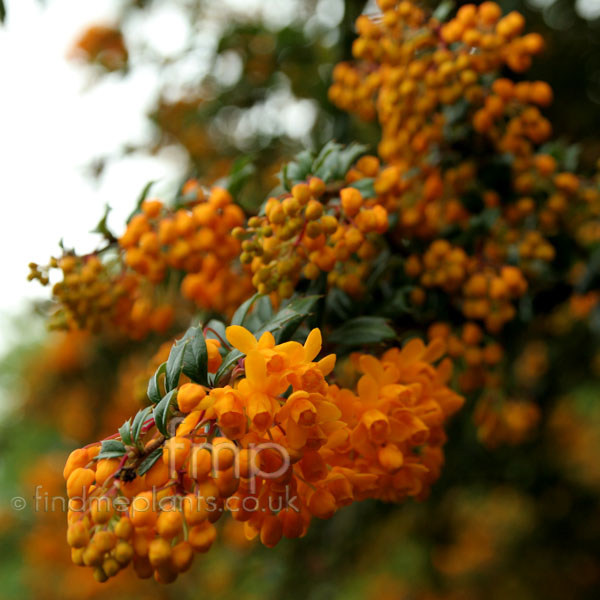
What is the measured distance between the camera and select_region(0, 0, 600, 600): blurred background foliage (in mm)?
2240

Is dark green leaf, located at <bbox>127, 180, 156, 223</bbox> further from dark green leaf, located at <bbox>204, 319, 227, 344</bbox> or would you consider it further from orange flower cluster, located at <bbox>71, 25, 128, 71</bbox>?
orange flower cluster, located at <bbox>71, 25, 128, 71</bbox>

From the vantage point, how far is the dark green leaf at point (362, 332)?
970mm

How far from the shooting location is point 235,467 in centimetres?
69

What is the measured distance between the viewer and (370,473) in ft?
2.77

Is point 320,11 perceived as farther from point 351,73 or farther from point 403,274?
point 403,274

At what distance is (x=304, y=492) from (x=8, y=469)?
4.28 meters

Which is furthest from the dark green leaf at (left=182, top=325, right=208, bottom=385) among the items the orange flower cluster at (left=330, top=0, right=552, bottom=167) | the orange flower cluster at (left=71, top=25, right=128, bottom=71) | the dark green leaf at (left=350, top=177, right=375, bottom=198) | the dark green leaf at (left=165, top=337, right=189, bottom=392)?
the orange flower cluster at (left=71, top=25, right=128, bottom=71)

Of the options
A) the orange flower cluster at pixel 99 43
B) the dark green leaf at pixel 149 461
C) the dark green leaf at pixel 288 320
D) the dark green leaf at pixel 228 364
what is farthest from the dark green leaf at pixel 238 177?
the orange flower cluster at pixel 99 43

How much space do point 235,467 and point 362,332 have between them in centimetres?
38

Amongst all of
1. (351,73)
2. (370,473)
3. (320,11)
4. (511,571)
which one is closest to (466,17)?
(351,73)

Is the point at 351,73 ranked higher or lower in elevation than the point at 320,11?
lower

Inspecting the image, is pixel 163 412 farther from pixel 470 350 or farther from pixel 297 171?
pixel 470 350

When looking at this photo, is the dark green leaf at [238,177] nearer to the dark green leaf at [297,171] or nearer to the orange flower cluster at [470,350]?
the dark green leaf at [297,171]

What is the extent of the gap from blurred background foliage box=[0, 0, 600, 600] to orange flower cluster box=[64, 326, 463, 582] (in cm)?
42
